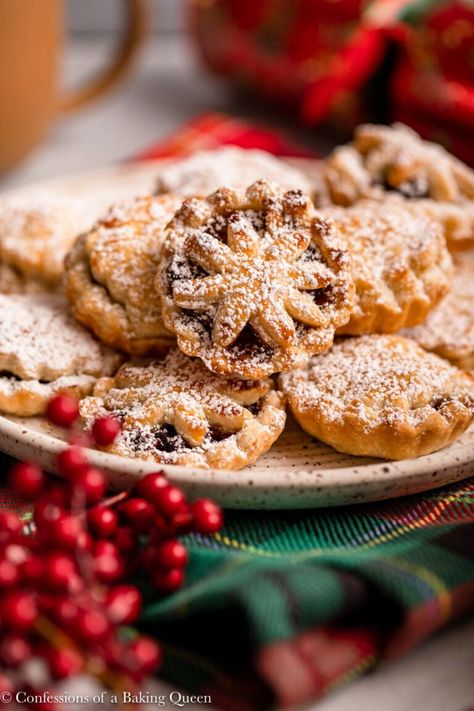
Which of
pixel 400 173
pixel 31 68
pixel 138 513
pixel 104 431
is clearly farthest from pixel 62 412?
pixel 31 68

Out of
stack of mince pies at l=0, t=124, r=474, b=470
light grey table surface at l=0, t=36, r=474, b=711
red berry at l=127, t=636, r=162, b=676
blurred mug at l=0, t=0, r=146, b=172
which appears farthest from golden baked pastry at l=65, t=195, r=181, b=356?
light grey table surface at l=0, t=36, r=474, b=711

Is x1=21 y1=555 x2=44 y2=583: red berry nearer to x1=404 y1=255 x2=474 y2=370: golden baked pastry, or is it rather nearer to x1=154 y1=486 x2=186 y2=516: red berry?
x1=154 y1=486 x2=186 y2=516: red berry

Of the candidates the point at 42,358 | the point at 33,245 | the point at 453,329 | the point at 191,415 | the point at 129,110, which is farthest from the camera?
the point at 129,110

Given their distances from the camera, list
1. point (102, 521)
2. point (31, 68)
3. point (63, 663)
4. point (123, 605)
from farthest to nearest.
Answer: point (31, 68), point (102, 521), point (123, 605), point (63, 663)

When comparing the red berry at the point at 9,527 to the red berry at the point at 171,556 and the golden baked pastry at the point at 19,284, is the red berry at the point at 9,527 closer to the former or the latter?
the red berry at the point at 171,556

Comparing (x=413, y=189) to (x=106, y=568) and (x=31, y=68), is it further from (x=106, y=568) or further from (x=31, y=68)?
(x=31, y=68)

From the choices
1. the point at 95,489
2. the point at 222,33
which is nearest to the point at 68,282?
the point at 95,489

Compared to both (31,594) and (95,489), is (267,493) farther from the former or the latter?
(31,594)

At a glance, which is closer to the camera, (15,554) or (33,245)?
(15,554)
